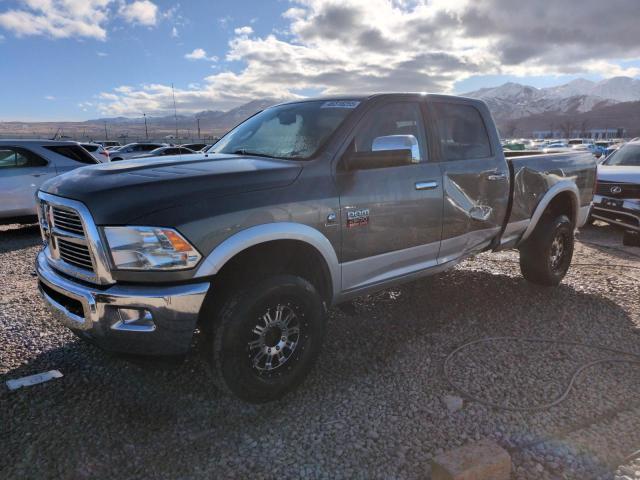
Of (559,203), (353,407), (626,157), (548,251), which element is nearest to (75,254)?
(353,407)

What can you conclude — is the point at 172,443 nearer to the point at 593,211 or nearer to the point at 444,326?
the point at 444,326

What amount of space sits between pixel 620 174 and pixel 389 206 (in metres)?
6.98

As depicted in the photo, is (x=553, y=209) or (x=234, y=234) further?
(x=553, y=209)

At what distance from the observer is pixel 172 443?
9.11 feet

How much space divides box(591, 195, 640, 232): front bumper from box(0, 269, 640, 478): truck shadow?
434cm

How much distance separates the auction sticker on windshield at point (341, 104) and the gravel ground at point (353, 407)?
1.89m

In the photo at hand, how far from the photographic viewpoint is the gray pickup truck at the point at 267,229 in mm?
2645

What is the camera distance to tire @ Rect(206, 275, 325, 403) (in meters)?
2.83

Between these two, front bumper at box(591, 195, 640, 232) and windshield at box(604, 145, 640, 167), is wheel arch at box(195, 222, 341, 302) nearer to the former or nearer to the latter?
front bumper at box(591, 195, 640, 232)

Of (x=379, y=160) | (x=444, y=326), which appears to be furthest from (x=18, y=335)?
(x=444, y=326)

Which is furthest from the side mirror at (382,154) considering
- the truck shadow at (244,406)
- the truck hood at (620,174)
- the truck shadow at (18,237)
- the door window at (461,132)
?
the truck shadow at (18,237)

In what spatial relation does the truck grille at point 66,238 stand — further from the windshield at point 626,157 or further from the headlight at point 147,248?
the windshield at point 626,157

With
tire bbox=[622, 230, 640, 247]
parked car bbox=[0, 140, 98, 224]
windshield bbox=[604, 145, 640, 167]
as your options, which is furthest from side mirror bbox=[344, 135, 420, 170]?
windshield bbox=[604, 145, 640, 167]

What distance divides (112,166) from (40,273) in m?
0.84
